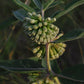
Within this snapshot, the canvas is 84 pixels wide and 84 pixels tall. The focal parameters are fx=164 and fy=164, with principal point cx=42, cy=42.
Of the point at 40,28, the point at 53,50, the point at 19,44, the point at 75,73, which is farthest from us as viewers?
the point at 19,44

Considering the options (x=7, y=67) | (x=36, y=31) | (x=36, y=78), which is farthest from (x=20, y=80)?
(x=36, y=31)

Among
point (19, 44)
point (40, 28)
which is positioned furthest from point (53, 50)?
point (19, 44)

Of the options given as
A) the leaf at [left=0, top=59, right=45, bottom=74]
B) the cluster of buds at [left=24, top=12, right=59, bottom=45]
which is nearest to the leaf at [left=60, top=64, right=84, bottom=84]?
the leaf at [left=0, top=59, right=45, bottom=74]

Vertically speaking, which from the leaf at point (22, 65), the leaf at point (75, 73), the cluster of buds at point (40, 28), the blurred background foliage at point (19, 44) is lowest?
the leaf at point (75, 73)

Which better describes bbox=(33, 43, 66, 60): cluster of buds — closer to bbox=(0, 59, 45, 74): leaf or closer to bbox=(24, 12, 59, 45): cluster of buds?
bbox=(24, 12, 59, 45): cluster of buds

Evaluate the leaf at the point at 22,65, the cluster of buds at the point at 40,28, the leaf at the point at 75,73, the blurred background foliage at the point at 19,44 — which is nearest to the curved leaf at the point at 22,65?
the leaf at the point at 22,65

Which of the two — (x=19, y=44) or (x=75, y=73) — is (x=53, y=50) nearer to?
(x=75, y=73)

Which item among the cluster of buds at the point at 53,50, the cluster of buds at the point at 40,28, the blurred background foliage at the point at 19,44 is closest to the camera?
the cluster of buds at the point at 40,28

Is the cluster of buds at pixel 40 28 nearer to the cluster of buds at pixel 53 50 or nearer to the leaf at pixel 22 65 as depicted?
the cluster of buds at pixel 53 50

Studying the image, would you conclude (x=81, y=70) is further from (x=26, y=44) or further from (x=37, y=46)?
(x=26, y=44)
